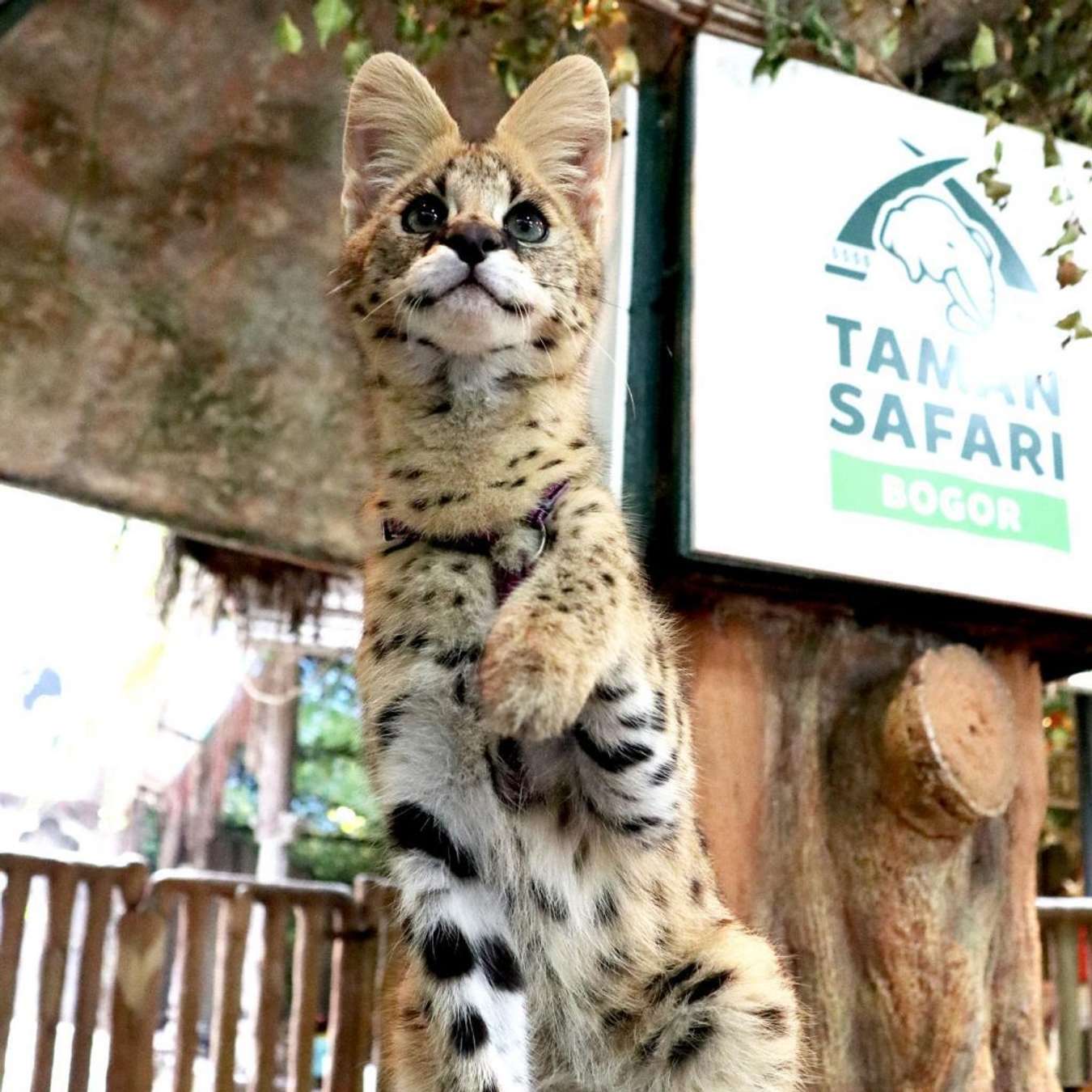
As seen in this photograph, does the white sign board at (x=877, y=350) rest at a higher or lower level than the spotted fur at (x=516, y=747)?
higher

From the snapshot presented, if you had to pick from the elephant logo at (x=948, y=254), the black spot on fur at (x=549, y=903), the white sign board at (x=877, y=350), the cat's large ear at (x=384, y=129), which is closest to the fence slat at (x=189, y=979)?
the white sign board at (x=877, y=350)

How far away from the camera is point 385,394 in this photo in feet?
5.71

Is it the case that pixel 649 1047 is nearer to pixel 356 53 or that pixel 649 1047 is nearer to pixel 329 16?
pixel 329 16

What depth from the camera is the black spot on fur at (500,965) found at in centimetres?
158

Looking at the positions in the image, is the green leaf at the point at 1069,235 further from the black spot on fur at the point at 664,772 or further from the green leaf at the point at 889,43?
the black spot on fur at the point at 664,772

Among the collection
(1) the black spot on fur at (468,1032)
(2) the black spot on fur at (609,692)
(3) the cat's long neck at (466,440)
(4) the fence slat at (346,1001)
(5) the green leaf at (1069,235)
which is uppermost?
(5) the green leaf at (1069,235)

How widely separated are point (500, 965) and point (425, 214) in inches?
41.9

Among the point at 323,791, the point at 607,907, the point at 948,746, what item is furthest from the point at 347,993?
the point at 323,791

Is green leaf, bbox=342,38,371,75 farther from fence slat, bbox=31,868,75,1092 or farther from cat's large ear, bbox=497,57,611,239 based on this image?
fence slat, bbox=31,868,75,1092

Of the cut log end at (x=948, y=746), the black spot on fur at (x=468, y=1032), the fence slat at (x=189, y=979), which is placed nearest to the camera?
the black spot on fur at (x=468, y=1032)

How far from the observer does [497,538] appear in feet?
5.32

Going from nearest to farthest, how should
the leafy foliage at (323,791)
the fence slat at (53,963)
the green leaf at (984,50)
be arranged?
1. the green leaf at (984,50)
2. the fence slat at (53,963)
3. the leafy foliage at (323,791)

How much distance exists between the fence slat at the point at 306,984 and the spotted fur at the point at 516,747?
220 cm

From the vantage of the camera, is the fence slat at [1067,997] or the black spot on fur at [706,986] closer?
the black spot on fur at [706,986]
